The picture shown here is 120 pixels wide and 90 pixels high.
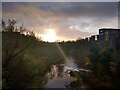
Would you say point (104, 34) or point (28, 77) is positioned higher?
point (104, 34)

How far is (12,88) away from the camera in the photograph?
762 inches

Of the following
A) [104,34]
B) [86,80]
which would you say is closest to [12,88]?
[86,80]

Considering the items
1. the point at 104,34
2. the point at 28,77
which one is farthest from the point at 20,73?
the point at 104,34

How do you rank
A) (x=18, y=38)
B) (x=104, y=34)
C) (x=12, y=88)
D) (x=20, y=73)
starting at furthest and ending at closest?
(x=104, y=34) < (x=18, y=38) < (x=20, y=73) < (x=12, y=88)

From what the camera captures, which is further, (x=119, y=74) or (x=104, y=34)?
(x=104, y=34)

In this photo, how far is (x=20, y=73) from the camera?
21.2 m

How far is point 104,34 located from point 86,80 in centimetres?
3412

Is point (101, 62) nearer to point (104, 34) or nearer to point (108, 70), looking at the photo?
point (108, 70)

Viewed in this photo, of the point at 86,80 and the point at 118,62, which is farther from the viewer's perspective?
the point at 86,80

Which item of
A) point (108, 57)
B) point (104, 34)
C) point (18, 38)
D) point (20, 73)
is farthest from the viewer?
point (104, 34)

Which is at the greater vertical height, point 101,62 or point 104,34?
point 104,34

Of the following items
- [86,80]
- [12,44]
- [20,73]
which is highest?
[12,44]

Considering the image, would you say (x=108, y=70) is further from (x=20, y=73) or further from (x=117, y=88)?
(x=20, y=73)

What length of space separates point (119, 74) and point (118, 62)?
1.19m
